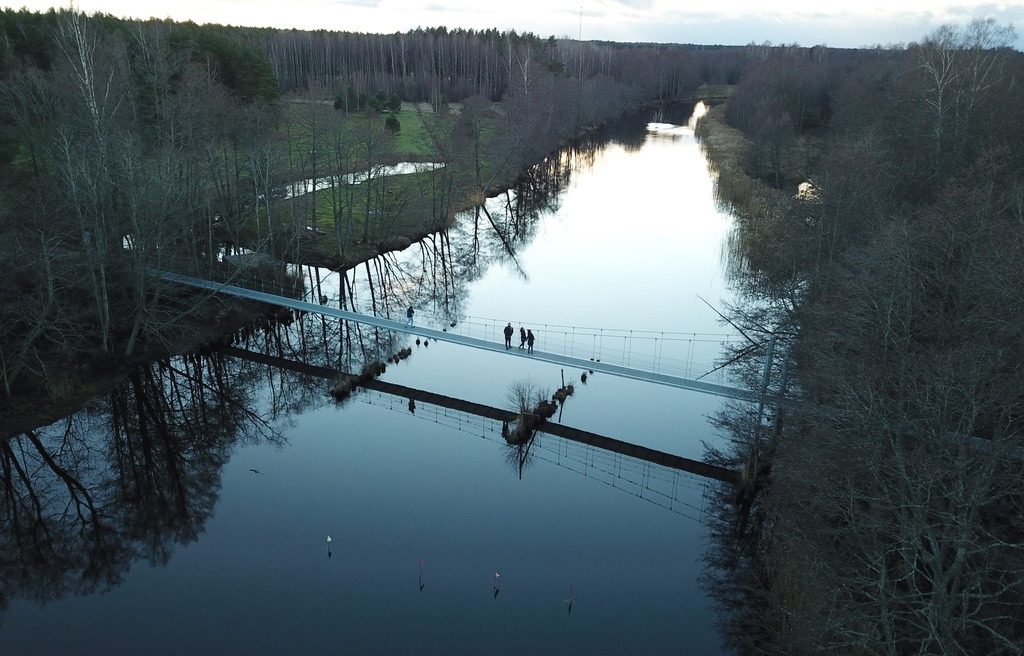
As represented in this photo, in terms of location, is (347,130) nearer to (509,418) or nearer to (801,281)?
(509,418)

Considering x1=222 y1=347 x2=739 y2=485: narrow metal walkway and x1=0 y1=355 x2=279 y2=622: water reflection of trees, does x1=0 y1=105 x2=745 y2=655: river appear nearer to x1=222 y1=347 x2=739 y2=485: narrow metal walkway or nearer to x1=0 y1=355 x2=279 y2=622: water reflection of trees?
x1=0 y1=355 x2=279 y2=622: water reflection of trees

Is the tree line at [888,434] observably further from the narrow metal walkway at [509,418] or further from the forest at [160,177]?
the forest at [160,177]

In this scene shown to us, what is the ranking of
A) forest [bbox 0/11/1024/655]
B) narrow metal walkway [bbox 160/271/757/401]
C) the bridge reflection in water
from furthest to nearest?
1. narrow metal walkway [bbox 160/271/757/401]
2. the bridge reflection in water
3. forest [bbox 0/11/1024/655]

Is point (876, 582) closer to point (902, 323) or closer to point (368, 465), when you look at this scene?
point (902, 323)

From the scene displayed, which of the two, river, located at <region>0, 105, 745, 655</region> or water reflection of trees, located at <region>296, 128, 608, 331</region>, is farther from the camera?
water reflection of trees, located at <region>296, 128, 608, 331</region>

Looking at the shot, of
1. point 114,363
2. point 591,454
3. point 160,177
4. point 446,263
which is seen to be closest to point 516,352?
point 591,454

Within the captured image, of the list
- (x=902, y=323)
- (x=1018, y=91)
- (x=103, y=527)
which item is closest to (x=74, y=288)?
(x=103, y=527)

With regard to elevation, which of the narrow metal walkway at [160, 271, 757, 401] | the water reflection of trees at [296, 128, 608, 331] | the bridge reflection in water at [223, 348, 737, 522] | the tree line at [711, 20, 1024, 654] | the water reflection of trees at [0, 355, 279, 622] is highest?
the tree line at [711, 20, 1024, 654]

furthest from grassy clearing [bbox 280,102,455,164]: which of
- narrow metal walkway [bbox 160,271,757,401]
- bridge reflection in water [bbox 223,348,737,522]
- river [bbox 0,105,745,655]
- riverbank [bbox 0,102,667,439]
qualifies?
bridge reflection in water [bbox 223,348,737,522]
